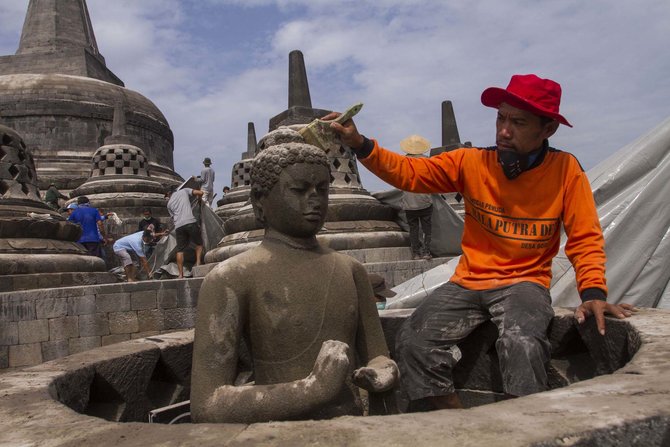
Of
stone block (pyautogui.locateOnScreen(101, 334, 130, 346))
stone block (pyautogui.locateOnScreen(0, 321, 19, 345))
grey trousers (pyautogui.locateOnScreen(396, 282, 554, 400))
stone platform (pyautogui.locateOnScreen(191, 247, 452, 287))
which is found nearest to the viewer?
grey trousers (pyautogui.locateOnScreen(396, 282, 554, 400))

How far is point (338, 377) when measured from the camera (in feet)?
5.60

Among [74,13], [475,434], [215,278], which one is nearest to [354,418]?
[475,434]

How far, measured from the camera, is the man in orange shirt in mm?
2455

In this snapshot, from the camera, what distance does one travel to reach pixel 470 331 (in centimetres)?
263

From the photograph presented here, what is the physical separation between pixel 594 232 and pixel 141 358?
212 centimetres

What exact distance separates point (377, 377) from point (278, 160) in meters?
0.85

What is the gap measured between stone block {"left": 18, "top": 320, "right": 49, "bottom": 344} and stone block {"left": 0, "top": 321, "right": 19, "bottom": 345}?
1.5 inches

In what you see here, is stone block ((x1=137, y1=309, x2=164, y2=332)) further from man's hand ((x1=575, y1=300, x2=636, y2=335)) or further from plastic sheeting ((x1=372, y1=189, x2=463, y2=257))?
man's hand ((x1=575, y1=300, x2=636, y2=335))

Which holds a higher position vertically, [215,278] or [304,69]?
[304,69]

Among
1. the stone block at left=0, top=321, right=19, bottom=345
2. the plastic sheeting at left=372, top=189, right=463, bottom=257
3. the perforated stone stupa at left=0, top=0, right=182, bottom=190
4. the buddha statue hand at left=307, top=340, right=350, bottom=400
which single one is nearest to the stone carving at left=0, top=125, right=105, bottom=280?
the stone block at left=0, top=321, right=19, bottom=345

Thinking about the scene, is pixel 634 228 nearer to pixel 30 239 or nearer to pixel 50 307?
pixel 50 307

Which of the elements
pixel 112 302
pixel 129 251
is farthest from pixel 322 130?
pixel 129 251

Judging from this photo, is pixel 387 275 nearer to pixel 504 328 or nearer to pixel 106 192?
pixel 504 328

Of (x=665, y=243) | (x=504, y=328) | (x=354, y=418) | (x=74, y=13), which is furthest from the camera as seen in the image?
(x=74, y=13)
